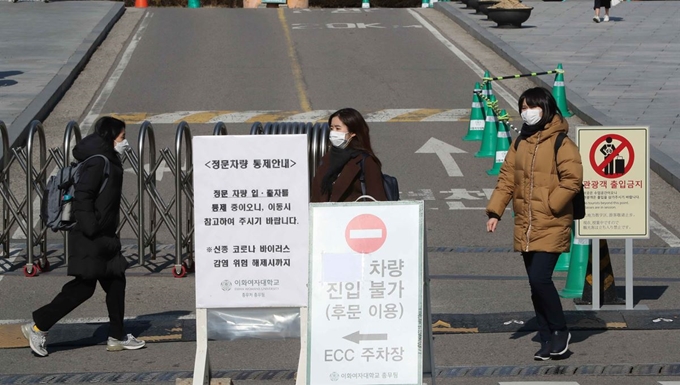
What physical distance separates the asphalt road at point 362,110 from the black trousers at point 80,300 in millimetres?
248

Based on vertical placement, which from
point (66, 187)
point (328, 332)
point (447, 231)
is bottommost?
point (447, 231)

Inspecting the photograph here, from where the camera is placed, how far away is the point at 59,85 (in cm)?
2125

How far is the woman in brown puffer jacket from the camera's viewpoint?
26.6 ft

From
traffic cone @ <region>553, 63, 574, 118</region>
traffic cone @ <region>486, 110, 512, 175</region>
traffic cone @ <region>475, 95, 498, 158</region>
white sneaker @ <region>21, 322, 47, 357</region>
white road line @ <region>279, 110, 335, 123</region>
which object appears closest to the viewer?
white sneaker @ <region>21, 322, 47, 357</region>

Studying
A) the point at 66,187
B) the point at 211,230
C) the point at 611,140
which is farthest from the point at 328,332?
Answer: the point at 611,140

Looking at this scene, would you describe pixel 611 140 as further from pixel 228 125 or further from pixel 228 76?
pixel 228 76

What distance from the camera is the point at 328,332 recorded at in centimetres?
655

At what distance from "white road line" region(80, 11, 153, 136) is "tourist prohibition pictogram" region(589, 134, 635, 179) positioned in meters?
10.7

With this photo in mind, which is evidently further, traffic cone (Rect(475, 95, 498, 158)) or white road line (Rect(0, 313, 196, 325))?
traffic cone (Rect(475, 95, 498, 158))

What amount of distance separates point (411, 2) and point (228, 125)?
28636 millimetres

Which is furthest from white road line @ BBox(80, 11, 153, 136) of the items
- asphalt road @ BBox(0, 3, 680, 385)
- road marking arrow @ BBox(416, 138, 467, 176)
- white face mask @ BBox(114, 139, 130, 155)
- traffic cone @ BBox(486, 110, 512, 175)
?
white face mask @ BBox(114, 139, 130, 155)

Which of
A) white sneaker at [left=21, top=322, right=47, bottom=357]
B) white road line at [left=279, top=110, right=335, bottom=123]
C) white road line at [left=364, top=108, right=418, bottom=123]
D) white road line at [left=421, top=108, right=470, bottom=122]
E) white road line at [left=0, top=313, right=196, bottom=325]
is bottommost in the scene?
white road line at [left=0, top=313, right=196, bottom=325]

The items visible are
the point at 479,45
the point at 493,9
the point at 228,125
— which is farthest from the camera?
the point at 493,9

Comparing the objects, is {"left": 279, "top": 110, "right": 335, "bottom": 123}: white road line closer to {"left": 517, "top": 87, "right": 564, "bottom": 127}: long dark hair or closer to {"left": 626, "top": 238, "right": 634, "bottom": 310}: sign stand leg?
{"left": 626, "top": 238, "right": 634, "bottom": 310}: sign stand leg
